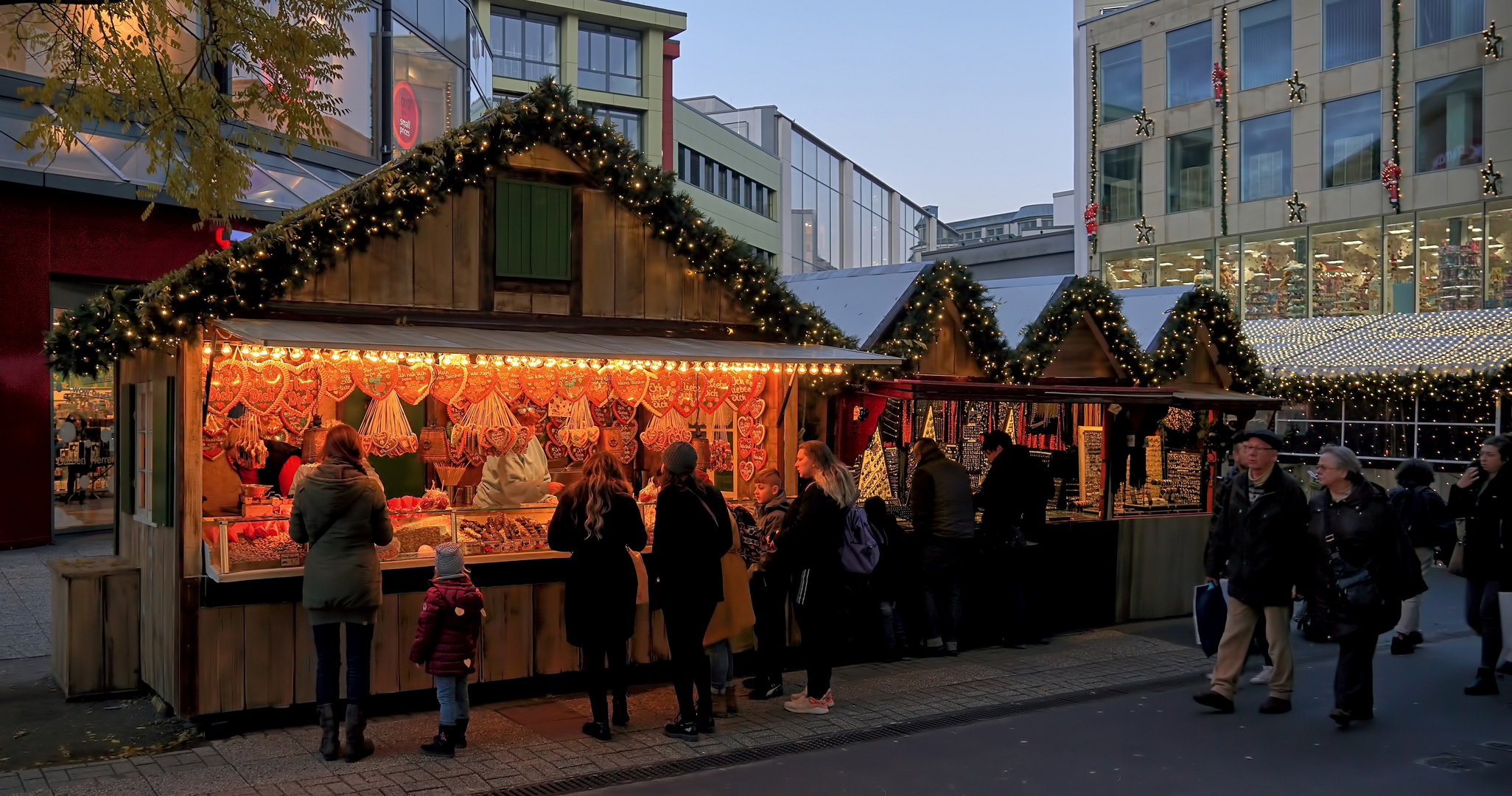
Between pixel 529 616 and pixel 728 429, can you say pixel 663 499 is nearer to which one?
Answer: pixel 529 616

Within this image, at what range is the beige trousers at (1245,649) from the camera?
311 inches

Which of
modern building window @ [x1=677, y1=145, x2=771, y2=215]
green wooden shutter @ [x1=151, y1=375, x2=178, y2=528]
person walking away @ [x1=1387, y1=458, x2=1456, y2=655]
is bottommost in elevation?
person walking away @ [x1=1387, y1=458, x2=1456, y2=655]

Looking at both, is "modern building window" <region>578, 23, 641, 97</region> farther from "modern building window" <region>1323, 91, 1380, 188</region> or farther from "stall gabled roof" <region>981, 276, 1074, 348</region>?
"stall gabled roof" <region>981, 276, 1074, 348</region>

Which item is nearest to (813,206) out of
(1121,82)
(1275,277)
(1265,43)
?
(1121,82)

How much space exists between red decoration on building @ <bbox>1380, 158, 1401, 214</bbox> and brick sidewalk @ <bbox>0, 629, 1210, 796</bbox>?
812 inches

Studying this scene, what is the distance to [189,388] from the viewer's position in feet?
24.0

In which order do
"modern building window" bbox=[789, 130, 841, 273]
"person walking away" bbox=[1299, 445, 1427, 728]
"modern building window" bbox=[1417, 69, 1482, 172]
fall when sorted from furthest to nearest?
"modern building window" bbox=[789, 130, 841, 273]
"modern building window" bbox=[1417, 69, 1482, 172]
"person walking away" bbox=[1299, 445, 1427, 728]

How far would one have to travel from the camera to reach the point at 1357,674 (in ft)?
25.4

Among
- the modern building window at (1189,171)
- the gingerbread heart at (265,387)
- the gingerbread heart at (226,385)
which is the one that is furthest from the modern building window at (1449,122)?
the gingerbread heart at (226,385)

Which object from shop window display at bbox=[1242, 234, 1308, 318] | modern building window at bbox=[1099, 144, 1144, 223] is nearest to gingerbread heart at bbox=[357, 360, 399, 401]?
shop window display at bbox=[1242, 234, 1308, 318]

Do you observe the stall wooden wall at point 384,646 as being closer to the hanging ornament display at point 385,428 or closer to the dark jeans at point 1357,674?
the hanging ornament display at point 385,428

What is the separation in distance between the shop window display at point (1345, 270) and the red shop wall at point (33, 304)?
81.8 feet

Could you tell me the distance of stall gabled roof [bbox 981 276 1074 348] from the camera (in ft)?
40.5

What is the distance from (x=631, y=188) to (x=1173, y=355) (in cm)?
689
